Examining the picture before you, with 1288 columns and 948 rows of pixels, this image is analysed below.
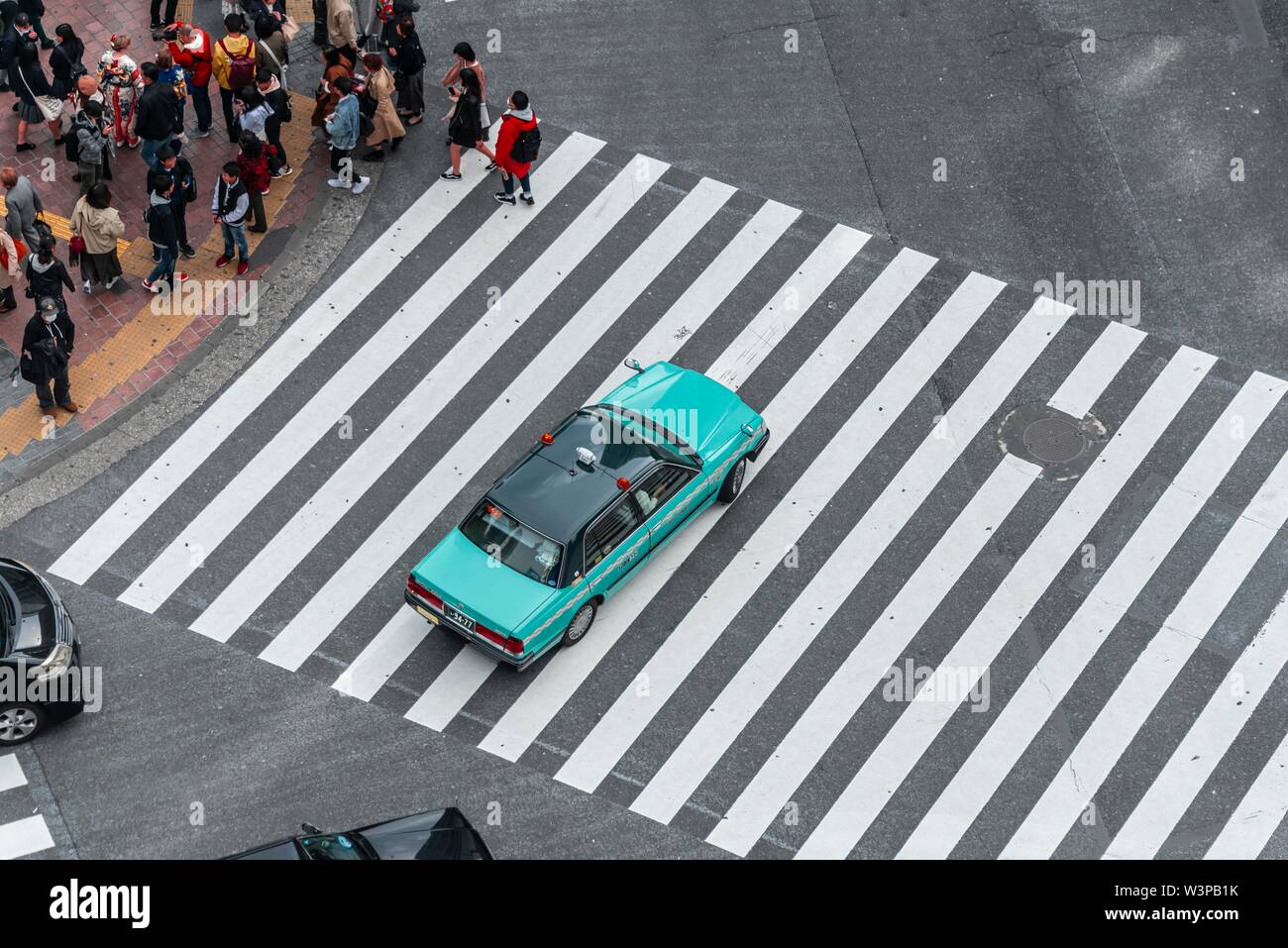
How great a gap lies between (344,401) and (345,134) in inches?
149

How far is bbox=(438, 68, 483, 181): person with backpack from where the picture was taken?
952 inches

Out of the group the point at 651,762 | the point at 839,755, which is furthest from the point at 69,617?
the point at 839,755

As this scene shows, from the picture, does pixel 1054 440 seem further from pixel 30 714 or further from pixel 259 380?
pixel 30 714

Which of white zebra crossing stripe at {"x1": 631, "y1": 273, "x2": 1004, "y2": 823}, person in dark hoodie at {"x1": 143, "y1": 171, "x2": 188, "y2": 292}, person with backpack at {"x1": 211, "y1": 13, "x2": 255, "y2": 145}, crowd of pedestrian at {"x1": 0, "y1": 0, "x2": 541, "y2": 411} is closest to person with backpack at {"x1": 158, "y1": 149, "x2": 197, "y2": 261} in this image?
crowd of pedestrian at {"x1": 0, "y1": 0, "x2": 541, "y2": 411}

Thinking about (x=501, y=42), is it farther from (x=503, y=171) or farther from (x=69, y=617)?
(x=69, y=617)

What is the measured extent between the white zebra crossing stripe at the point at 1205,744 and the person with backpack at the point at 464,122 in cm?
1167

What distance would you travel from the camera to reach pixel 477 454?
72.5 feet

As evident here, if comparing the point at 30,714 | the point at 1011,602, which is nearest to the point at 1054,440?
the point at 1011,602

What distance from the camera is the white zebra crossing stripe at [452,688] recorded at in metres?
19.9

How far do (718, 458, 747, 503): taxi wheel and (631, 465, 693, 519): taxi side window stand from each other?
0.81 metres

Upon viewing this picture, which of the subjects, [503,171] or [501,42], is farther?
[501,42]

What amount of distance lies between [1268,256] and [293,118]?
13.1m

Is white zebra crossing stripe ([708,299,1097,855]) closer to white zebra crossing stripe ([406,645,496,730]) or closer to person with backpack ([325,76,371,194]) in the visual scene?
white zebra crossing stripe ([406,645,496,730])

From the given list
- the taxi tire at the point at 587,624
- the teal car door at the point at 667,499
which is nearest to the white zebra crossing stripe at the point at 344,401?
the taxi tire at the point at 587,624
